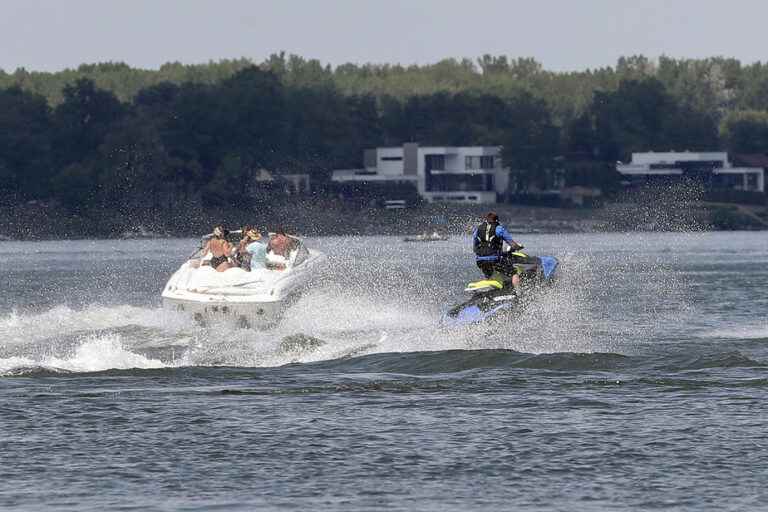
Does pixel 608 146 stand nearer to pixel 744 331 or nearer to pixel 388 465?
pixel 744 331

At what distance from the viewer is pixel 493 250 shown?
92.2ft

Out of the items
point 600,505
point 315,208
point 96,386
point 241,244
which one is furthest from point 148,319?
point 315,208

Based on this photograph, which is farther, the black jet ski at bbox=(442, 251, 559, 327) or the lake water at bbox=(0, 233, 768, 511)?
the black jet ski at bbox=(442, 251, 559, 327)

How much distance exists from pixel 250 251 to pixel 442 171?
494 ft

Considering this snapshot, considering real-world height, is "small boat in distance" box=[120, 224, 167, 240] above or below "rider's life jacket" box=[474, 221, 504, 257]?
below

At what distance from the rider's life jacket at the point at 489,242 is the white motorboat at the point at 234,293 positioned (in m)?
4.01

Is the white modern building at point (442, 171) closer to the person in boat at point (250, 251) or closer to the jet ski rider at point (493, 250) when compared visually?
the person in boat at point (250, 251)

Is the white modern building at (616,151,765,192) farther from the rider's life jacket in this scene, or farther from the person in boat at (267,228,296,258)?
the rider's life jacket

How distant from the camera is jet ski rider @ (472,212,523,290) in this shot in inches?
1105

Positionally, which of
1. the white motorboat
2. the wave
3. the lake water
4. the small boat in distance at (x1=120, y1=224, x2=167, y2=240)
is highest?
the white motorboat

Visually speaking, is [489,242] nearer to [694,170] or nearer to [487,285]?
[487,285]

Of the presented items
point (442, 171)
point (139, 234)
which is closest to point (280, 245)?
point (139, 234)

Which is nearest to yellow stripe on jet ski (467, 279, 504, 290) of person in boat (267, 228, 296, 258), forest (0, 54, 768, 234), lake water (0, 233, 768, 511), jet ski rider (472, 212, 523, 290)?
jet ski rider (472, 212, 523, 290)

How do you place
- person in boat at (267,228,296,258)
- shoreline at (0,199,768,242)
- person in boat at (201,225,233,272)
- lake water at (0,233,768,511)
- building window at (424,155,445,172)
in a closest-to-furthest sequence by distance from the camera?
lake water at (0,233,768,511) < person in boat at (201,225,233,272) < person in boat at (267,228,296,258) < shoreline at (0,199,768,242) < building window at (424,155,445,172)
